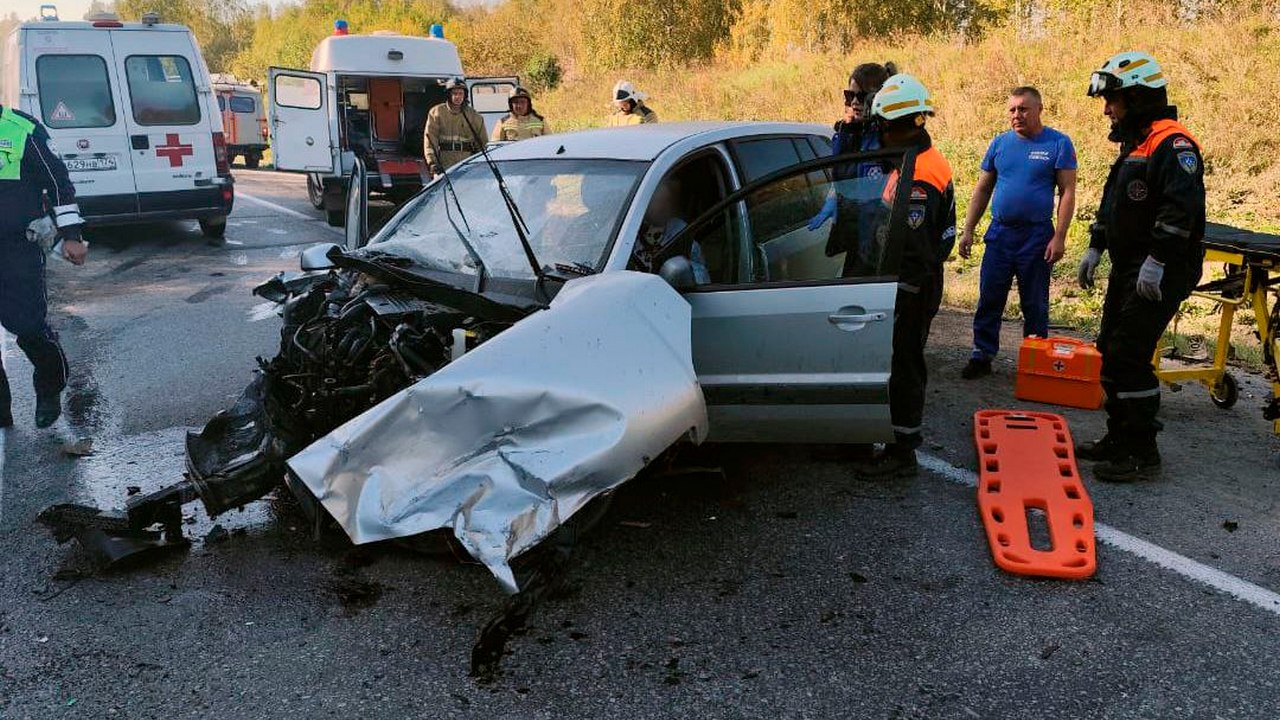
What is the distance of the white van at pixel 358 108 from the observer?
36.6ft

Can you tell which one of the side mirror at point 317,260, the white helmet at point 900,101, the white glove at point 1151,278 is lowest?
the white glove at point 1151,278

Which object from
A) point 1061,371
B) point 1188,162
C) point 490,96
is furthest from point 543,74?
point 1188,162

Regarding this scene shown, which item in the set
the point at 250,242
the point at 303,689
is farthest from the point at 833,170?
the point at 250,242

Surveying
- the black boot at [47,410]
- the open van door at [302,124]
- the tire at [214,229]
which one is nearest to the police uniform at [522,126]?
the open van door at [302,124]

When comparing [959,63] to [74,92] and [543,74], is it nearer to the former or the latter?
[74,92]

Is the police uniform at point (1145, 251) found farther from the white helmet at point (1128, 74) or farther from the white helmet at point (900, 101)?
the white helmet at point (900, 101)

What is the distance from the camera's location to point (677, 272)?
3.37 meters

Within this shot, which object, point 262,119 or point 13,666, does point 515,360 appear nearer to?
point 13,666

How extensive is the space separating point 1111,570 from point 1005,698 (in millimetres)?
981

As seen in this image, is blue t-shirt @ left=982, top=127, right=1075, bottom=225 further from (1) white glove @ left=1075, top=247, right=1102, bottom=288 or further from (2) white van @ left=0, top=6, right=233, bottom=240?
(2) white van @ left=0, top=6, right=233, bottom=240

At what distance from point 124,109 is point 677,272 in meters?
8.23

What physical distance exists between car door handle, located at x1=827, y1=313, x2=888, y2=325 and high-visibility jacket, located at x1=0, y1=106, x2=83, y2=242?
160 inches

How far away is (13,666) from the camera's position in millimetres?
2635

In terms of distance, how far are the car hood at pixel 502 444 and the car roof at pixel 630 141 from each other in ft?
4.48
